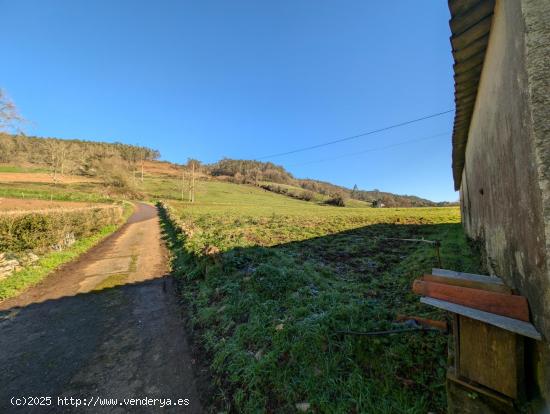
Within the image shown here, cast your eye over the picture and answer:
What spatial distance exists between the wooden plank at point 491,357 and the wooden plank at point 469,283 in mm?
298

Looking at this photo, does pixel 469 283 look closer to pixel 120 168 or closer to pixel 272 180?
pixel 120 168

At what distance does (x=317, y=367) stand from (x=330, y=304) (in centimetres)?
150

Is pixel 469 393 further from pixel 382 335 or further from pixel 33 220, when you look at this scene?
pixel 33 220

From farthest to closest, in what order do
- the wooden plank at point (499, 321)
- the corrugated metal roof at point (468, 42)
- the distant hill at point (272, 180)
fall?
1. the distant hill at point (272, 180)
2. the corrugated metal roof at point (468, 42)
3. the wooden plank at point (499, 321)

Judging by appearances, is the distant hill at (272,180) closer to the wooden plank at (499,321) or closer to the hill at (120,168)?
the hill at (120,168)

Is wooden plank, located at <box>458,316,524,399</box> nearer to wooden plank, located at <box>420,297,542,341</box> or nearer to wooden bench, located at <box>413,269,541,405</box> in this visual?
wooden bench, located at <box>413,269,541,405</box>

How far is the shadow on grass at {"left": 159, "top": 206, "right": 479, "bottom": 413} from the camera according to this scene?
277 centimetres

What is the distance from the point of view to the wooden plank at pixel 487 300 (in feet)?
5.39

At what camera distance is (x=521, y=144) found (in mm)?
1888

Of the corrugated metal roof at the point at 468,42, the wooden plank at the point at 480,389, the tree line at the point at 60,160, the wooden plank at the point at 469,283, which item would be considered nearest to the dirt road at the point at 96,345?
the wooden plank at the point at 480,389

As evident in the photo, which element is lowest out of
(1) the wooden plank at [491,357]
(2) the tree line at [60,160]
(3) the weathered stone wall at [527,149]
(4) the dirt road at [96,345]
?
(4) the dirt road at [96,345]

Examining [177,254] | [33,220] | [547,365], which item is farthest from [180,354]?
[33,220]

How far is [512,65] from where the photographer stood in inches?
78.5

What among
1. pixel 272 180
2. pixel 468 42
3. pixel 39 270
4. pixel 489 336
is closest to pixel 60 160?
pixel 39 270
